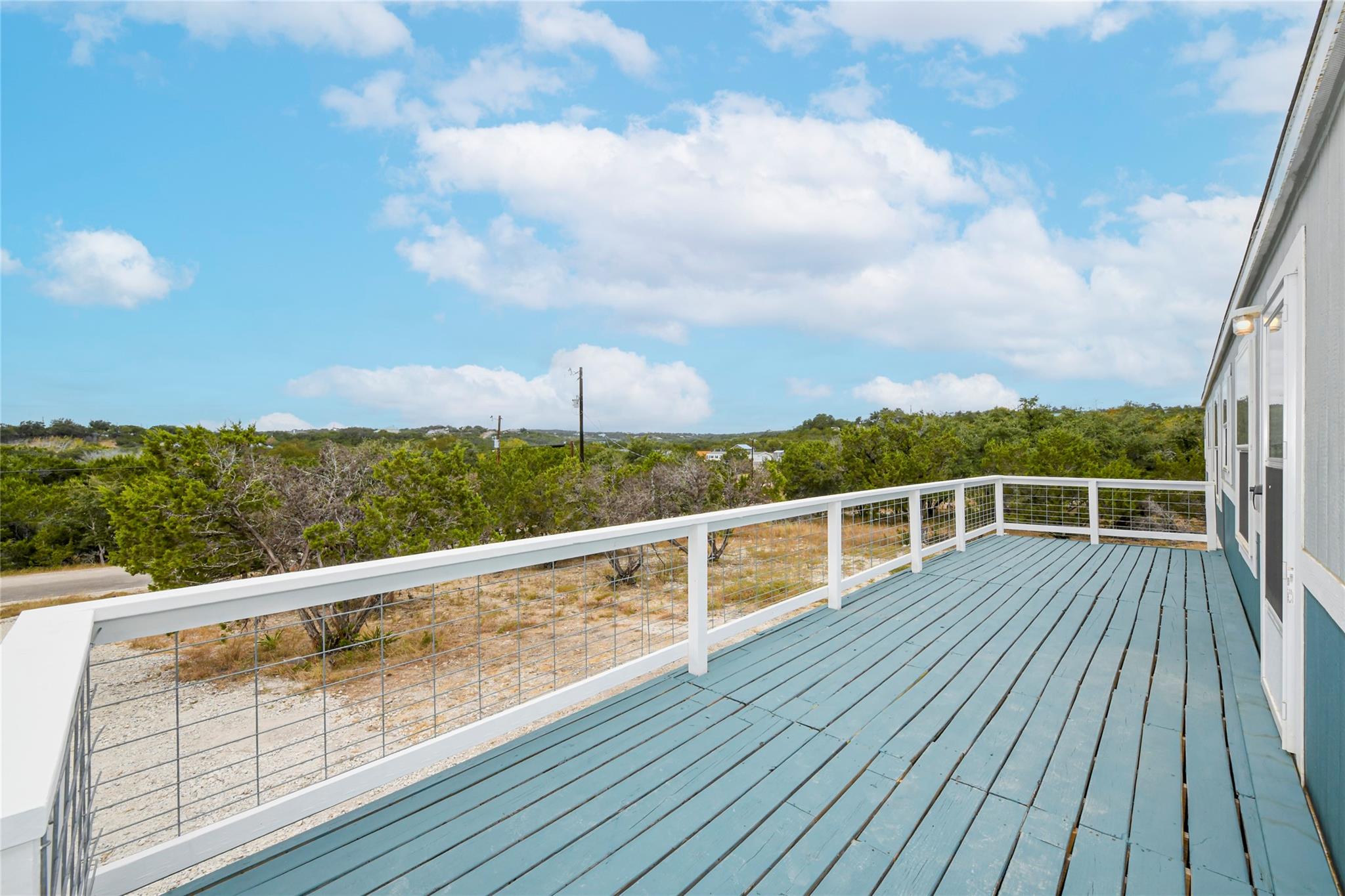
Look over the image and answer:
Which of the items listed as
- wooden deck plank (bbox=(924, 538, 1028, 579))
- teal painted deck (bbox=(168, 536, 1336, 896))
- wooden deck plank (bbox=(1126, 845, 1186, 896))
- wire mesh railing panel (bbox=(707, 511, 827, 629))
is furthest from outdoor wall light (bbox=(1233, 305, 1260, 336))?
wire mesh railing panel (bbox=(707, 511, 827, 629))

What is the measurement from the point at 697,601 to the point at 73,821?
222 centimetres

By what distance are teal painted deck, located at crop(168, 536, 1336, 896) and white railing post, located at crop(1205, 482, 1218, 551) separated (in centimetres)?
404

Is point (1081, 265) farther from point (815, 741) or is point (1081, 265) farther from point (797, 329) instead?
point (815, 741)

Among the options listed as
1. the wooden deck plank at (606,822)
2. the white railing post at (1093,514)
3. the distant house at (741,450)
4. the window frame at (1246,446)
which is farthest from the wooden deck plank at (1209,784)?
the distant house at (741,450)

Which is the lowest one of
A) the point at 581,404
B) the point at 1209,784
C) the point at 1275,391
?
the point at 1209,784

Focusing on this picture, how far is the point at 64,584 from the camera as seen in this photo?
49.9ft

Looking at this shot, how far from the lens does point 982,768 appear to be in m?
Answer: 2.03

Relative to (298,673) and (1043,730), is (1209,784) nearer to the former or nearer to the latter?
Result: (1043,730)

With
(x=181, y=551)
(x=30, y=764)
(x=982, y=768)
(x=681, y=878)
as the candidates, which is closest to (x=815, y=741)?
(x=982, y=768)

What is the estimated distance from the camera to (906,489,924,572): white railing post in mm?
5070

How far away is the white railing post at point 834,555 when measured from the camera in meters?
3.99

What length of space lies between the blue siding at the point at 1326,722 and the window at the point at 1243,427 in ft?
6.43

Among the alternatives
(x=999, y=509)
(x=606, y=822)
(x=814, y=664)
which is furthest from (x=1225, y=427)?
(x=606, y=822)

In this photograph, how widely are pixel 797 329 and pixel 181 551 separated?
2005 centimetres
